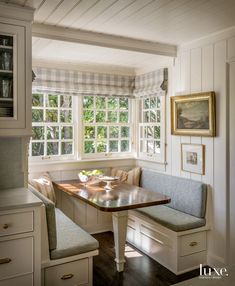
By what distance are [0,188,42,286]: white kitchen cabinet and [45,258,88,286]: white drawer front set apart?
0.53ft

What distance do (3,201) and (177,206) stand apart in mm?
1984

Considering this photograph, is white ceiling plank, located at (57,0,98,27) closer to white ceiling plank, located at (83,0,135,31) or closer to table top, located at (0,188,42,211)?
white ceiling plank, located at (83,0,135,31)

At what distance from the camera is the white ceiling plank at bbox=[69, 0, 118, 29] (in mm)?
2209

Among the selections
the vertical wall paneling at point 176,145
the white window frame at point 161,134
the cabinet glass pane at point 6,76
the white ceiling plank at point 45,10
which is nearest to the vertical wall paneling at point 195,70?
the vertical wall paneling at point 176,145

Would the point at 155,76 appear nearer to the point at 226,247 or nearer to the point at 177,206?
the point at 177,206

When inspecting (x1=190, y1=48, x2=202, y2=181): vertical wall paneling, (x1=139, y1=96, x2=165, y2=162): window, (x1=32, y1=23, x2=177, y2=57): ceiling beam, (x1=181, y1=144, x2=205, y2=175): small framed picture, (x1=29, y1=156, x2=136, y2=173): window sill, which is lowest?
(x1=29, y1=156, x2=136, y2=173): window sill

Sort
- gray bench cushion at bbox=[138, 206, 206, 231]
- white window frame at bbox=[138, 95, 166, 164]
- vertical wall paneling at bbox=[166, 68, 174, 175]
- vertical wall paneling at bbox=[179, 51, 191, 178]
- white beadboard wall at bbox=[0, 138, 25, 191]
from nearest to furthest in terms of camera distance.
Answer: white beadboard wall at bbox=[0, 138, 25, 191] < gray bench cushion at bbox=[138, 206, 206, 231] < vertical wall paneling at bbox=[179, 51, 191, 178] < vertical wall paneling at bbox=[166, 68, 174, 175] < white window frame at bbox=[138, 95, 166, 164]

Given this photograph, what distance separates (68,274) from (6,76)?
5.39ft

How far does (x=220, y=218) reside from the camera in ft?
9.80

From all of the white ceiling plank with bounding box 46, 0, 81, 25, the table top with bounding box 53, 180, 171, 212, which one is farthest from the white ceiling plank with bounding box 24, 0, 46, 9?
the table top with bounding box 53, 180, 171, 212

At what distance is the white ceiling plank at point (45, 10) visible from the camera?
221 centimetres

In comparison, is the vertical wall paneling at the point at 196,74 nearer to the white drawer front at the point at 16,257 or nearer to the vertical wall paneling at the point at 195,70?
the vertical wall paneling at the point at 195,70

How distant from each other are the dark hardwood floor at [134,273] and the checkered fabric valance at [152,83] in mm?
1986

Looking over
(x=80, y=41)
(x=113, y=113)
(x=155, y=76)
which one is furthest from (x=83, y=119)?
(x=80, y=41)
